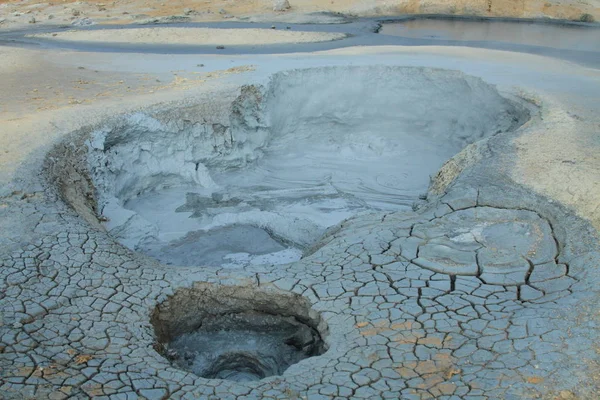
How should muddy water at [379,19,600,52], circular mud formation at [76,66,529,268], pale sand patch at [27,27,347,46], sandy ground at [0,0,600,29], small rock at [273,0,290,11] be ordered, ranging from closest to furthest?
circular mud formation at [76,66,529,268] → muddy water at [379,19,600,52] → pale sand patch at [27,27,347,46] → sandy ground at [0,0,600,29] → small rock at [273,0,290,11]

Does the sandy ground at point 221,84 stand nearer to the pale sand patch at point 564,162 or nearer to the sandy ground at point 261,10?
the pale sand patch at point 564,162

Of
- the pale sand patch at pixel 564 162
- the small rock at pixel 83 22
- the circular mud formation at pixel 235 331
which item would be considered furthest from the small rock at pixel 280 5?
the circular mud formation at pixel 235 331

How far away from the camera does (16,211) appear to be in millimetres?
4285

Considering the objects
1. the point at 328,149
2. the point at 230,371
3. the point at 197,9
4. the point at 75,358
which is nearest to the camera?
the point at 75,358

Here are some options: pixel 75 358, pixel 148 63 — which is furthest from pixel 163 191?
pixel 75 358

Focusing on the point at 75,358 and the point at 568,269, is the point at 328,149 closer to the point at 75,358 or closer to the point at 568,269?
the point at 568,269

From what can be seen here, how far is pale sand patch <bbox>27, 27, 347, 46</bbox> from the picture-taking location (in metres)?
12.2

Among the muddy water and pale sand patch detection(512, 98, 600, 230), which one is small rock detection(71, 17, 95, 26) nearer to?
the muddy water

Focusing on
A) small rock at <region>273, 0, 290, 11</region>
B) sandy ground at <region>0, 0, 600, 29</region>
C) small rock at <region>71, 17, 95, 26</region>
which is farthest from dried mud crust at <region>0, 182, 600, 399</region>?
small rock at <region>273, 0, 290, 11</region>

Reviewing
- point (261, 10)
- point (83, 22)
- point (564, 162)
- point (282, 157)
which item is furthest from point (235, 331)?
point (261, 10)

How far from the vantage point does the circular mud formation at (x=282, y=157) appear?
6168mm

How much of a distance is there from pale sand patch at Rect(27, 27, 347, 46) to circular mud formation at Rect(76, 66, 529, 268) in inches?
166

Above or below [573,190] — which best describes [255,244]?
below

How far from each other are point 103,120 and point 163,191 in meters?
1.13
